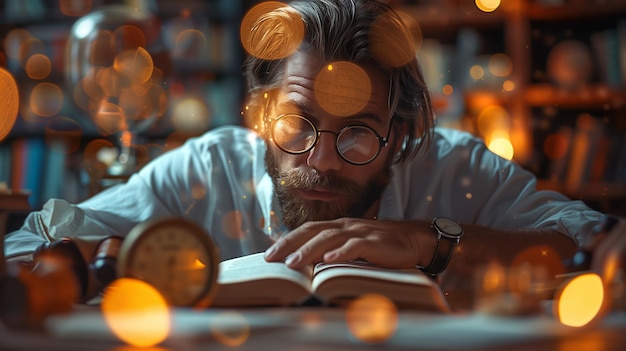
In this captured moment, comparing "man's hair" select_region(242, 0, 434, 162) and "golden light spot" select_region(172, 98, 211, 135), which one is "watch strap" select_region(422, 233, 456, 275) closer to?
"man's hair" select_region(242, 0, 434, 162)

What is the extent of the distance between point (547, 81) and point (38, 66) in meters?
2.25

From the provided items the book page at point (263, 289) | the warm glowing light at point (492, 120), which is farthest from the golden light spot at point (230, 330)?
the warm glowing light at point (492, 120)

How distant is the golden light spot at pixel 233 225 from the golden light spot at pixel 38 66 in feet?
6.15

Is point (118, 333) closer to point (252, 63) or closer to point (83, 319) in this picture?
point (83, 319)

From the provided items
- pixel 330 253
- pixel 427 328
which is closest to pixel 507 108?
pixel 330 253

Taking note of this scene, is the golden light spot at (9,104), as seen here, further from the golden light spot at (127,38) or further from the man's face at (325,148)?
the man's face at (325,148)

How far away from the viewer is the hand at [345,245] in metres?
0.89

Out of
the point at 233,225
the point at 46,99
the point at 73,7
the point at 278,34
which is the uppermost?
the point at 73,7

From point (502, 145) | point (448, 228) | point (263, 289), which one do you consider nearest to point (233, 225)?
point (448, 228)

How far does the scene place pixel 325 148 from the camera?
4.13 feet

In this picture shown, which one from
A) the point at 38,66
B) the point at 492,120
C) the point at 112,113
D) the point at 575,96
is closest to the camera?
the point at 112,113

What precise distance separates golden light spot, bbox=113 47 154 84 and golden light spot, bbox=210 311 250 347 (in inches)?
44.2

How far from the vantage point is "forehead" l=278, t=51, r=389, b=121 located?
129 centimetres

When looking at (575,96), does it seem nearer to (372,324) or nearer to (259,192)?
(259,192)
